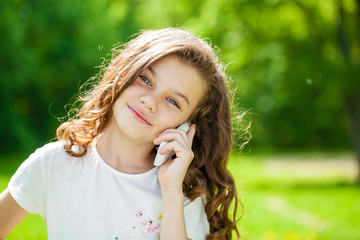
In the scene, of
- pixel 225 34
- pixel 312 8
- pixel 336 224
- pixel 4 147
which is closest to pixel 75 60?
pixel 4 147

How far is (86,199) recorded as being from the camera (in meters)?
2.21

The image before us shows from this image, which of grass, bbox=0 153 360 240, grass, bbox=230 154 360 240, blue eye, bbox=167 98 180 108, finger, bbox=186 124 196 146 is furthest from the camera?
grass, bbox=230 154 360 240

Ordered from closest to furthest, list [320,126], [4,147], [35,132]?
[4,147]
[35,132]
[320,126]

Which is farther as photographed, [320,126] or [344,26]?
[320,126]

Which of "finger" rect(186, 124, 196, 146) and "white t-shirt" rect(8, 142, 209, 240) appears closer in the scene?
"white t-shirt" rect(8, 142, 209, 240)

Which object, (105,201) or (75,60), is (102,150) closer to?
(105,201)

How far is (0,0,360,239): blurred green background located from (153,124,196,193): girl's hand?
270cm

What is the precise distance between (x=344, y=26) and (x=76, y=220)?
34.3 ft

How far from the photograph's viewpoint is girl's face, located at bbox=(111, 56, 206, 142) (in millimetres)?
2232

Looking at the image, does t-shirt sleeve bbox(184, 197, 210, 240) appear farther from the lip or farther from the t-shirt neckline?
the lip

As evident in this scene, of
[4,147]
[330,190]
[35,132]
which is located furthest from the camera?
[35,132]

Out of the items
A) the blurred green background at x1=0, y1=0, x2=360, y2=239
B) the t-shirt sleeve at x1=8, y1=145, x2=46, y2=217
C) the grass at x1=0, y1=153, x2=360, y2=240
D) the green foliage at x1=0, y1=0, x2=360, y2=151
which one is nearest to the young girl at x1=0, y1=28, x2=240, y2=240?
the t-shirt sleeve at x1=8, y1=145, x2=46, y2=217

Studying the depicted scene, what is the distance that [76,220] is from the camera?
2.17 meters

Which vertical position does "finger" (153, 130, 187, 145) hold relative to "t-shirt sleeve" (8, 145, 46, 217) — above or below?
above
